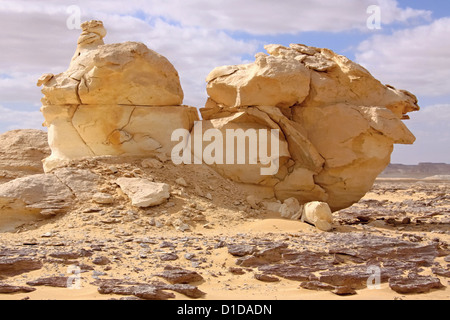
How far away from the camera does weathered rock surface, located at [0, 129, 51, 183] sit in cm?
1334

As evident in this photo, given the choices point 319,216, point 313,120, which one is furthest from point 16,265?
point 313,120

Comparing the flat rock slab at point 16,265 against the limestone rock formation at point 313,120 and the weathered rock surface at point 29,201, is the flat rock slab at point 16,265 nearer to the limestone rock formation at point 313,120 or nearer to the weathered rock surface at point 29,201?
the weathered rock surface at point 29,201

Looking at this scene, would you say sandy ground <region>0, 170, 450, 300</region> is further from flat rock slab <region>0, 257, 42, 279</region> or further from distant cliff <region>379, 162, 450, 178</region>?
distant cliff <region>379, 162, 450, 178</region>

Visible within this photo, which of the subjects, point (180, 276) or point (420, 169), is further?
point (420, 169)

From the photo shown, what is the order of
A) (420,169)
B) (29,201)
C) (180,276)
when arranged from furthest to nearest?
(420,169)
(29,201)
(180,276)

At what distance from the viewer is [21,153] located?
1373 cm

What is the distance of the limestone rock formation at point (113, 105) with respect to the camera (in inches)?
360

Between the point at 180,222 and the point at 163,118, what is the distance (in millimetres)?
2496

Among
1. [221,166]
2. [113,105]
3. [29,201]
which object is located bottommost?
[29,201]

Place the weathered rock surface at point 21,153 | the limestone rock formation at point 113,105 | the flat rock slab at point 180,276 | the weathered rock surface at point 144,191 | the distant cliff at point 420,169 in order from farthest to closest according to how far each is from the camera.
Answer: the distant cliff at point 420,169 < the weathered rock surface at point 21,153 < the limestone rock formation at point 113,105 < the weathered rock surface at point 144,191 < the flat rock slab at point 180,276

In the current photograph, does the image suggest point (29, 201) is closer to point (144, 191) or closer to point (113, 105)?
point (144, 191)

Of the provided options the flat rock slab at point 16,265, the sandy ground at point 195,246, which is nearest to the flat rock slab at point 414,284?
the sandy ground at point 195,246

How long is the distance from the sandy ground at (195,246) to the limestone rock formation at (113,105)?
5.84 ft

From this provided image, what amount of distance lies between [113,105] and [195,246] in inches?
152
